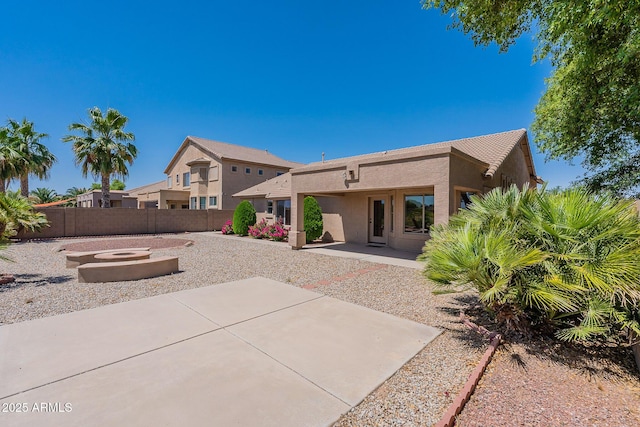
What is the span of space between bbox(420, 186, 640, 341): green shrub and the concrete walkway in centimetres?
132

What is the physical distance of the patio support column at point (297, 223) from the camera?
1356 cm

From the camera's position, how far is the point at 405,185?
9.47 meters

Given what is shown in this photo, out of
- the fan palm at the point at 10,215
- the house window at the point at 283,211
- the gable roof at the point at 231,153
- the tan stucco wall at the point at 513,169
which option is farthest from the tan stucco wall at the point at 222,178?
the tan stucco wall at the point at 513,169

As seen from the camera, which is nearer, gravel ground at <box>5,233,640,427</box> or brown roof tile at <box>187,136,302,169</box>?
gravel ground at <box>5,233,640,427</box>

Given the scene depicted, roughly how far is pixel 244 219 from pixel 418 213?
1234cm

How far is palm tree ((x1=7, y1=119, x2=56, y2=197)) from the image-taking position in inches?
752

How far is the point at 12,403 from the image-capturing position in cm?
271

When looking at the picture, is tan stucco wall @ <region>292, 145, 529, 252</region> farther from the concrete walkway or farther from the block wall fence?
the block wall fence

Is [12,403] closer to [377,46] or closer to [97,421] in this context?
[97,421]

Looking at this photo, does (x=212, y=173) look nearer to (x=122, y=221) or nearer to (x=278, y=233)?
(x=122, y=221)

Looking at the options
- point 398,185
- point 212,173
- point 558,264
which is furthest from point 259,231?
point 558,264

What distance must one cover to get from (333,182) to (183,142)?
88.5ft

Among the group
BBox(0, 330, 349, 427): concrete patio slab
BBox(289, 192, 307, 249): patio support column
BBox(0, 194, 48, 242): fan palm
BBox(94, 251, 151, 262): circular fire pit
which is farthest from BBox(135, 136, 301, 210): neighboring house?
BBox(0, 330, 349, 427): concrete patio slab

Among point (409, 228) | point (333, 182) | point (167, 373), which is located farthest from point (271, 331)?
point (409, 228)
